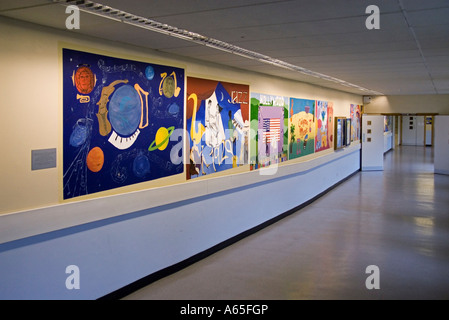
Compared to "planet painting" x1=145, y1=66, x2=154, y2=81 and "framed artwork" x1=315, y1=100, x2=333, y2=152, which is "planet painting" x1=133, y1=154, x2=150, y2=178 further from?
"framed artwork" x1=315, y1=100, x2=333, y2=152

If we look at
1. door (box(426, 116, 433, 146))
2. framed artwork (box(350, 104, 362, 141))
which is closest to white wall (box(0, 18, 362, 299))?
framed artwork (box(350, 104, 362, 141))

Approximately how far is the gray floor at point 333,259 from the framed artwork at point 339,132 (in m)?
3.05

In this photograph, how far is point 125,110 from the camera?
4816 millimetres

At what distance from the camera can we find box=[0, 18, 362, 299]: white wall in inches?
143

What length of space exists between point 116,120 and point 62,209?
1.16 meters

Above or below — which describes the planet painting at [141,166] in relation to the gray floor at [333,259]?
above

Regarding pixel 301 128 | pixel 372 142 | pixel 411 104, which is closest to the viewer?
pixel 301 128

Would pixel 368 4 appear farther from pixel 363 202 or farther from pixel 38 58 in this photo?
pixel 363 202

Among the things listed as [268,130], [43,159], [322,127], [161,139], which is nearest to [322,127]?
[322,127]

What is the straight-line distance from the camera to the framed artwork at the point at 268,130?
25.3 feet

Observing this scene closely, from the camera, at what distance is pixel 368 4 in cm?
304

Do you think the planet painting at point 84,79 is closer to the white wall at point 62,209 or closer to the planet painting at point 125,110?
the white wall at point 62,209

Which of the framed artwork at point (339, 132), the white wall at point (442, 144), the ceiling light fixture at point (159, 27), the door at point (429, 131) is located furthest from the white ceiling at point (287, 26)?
the door at point (429, 131)

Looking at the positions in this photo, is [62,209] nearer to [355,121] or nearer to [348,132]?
[348,132]
